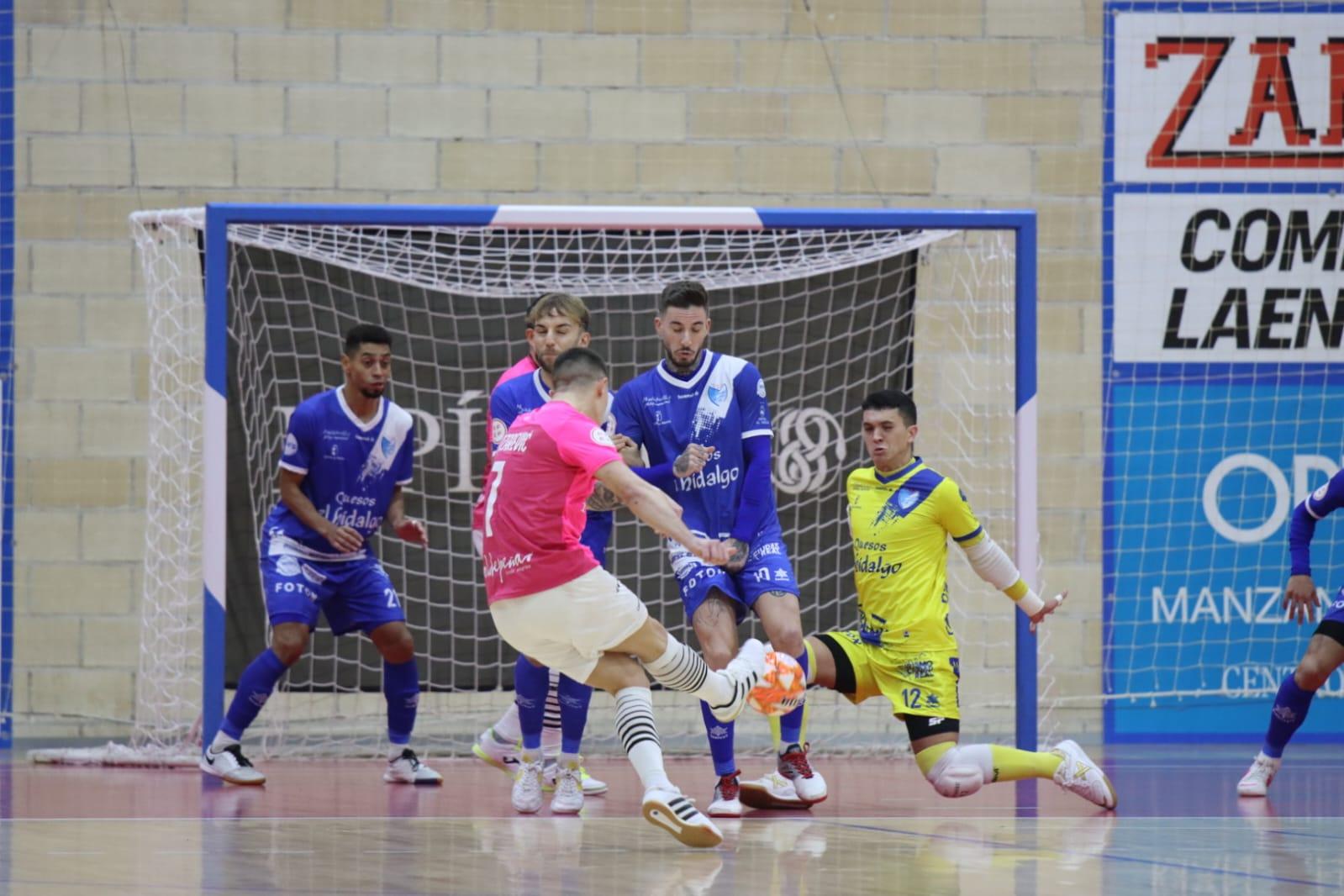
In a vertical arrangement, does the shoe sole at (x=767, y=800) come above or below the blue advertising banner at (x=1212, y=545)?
below

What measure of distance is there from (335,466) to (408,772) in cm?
133

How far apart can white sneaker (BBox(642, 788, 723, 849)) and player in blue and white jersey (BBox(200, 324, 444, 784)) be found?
95.3 inches

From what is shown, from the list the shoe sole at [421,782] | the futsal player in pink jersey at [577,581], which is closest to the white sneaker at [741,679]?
the futsal player in pink jersey at [577,581]

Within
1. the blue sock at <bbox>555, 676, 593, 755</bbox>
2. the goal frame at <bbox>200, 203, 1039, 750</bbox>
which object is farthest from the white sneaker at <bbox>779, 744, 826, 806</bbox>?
the goal frame at <bbox>200, 203, 1039, 750</bbox>

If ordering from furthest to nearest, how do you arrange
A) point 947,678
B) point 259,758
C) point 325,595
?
1. point 259,758
2. point 325,595
3. point 947,678

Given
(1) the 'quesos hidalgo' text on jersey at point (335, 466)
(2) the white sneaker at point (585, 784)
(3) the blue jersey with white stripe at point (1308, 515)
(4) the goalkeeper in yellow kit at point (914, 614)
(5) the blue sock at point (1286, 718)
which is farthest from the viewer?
(1) the 'quesos hidalgo' text on jersey at point (335, 466)

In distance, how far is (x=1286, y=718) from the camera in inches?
259

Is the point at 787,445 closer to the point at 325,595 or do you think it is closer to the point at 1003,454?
the point at 1003,454

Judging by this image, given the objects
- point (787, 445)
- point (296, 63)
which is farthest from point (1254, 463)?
point (296, 63)

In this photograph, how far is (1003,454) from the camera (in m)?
9.54

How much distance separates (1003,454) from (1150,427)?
0.94m

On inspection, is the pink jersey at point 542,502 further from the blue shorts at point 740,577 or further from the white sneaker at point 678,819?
the blue shorts at point 740,577

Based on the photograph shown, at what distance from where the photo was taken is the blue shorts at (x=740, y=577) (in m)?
5.76

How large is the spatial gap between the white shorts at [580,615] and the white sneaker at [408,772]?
2.10m
